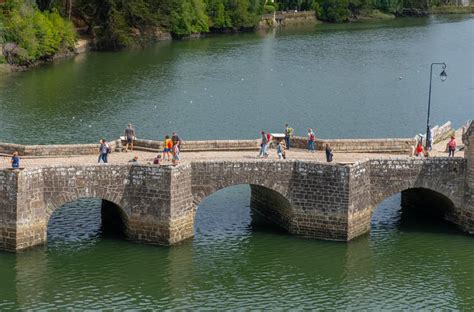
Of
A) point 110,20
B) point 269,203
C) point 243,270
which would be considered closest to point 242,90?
point 110,20

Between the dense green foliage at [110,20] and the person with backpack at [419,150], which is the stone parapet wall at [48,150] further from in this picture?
the dense green foliage at [110,20]

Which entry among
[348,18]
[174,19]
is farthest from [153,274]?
[348,18]

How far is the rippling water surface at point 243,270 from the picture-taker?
42594 millimetres

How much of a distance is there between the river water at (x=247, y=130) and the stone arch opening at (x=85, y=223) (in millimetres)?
120

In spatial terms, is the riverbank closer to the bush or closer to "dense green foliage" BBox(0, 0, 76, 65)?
the bush

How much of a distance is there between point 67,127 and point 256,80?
2954 centimetres

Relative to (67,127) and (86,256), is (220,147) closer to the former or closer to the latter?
(86,256)

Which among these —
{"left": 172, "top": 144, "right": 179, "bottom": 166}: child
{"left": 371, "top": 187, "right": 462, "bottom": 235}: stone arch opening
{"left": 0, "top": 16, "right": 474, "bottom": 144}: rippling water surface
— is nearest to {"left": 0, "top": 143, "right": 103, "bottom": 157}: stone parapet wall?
{"left": 172, "top": 144, "right": 179, "bottom": 166}: child

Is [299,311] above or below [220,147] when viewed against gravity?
below

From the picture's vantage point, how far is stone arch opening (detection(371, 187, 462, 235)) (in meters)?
50.8

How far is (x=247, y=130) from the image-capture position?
75.9 meters

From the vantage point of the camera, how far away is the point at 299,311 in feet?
137

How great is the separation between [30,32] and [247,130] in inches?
1548

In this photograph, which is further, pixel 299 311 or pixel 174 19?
pixel 174 19
